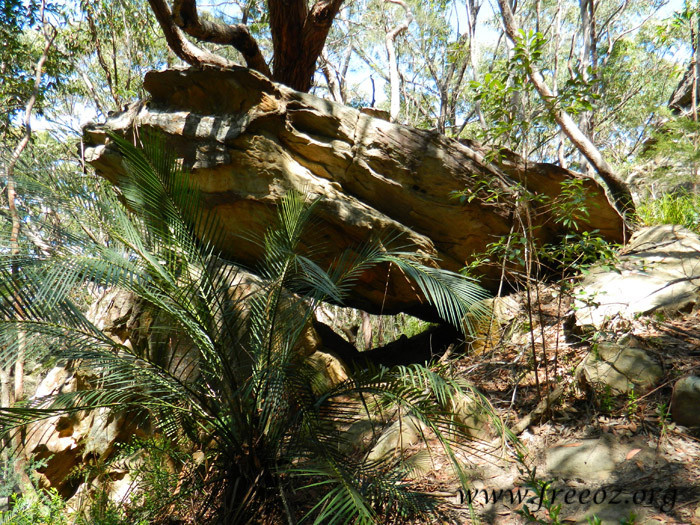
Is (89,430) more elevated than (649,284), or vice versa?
(649,284)

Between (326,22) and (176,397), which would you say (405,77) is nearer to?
(326,22)

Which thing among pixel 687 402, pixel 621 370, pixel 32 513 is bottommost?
pixel 32 513

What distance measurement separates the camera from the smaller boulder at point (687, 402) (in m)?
3.15

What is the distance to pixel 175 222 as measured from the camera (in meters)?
3.31

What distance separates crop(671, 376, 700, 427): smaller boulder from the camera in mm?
3154

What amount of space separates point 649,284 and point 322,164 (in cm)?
343

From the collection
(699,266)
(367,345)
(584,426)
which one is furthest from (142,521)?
(367,345)

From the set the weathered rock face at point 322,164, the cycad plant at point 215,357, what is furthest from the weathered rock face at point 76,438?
the weathered rock face at point 322,164

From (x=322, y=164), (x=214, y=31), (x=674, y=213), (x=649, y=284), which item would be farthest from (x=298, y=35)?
(x=674, y=213)

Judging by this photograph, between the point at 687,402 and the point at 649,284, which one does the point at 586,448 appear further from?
the point at 649,284

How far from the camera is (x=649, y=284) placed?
A: 4.58 m

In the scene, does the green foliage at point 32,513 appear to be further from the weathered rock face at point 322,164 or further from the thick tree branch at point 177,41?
the thick tree branch at point 177,41

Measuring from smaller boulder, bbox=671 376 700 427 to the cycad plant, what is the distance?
131 centimetres

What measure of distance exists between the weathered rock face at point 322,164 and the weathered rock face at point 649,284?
2.59 feet
